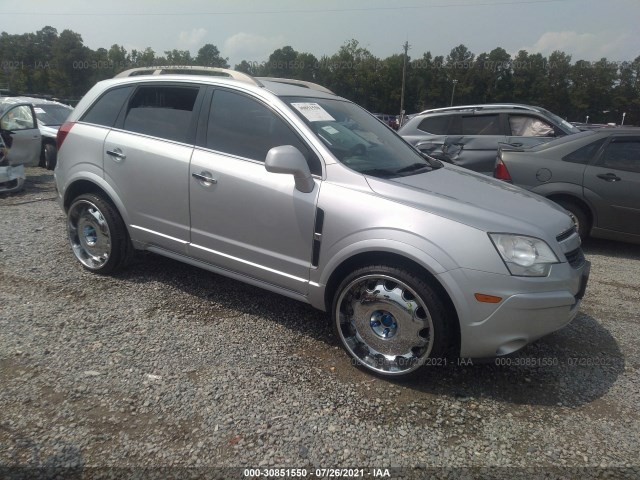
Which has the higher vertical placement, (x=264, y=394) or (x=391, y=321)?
(x=391, y=321)

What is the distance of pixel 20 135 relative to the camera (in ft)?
27.4

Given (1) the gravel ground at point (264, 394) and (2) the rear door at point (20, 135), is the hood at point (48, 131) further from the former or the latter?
(1) the gravel ground at point (264, 394)

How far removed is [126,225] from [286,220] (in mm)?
1715

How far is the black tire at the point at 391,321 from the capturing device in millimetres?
2678

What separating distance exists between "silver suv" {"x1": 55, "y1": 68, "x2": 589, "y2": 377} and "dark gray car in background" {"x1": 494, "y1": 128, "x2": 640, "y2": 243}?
2582 mm

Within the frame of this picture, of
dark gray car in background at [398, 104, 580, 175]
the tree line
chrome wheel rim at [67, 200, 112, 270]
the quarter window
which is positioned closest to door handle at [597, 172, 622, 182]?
dark gray car in background at [398, 104, 580, 175]

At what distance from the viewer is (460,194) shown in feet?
9.89

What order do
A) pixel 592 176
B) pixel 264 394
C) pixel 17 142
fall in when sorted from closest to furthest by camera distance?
pixel 264 394, pixel 592 176, pixel 17 142

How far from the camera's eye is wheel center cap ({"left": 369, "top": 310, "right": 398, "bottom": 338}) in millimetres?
2840

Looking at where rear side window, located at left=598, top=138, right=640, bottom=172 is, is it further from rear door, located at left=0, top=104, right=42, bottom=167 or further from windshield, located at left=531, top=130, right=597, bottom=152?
rear door, located at left=0, top=104, right=42, bottom=167

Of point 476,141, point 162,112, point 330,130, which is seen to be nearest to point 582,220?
point 476,141

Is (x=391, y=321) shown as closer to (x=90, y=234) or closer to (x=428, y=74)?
(x=90, y=234)

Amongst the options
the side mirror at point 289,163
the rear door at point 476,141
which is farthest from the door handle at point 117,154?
the rear door at point 476,141

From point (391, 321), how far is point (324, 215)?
2.62ft
